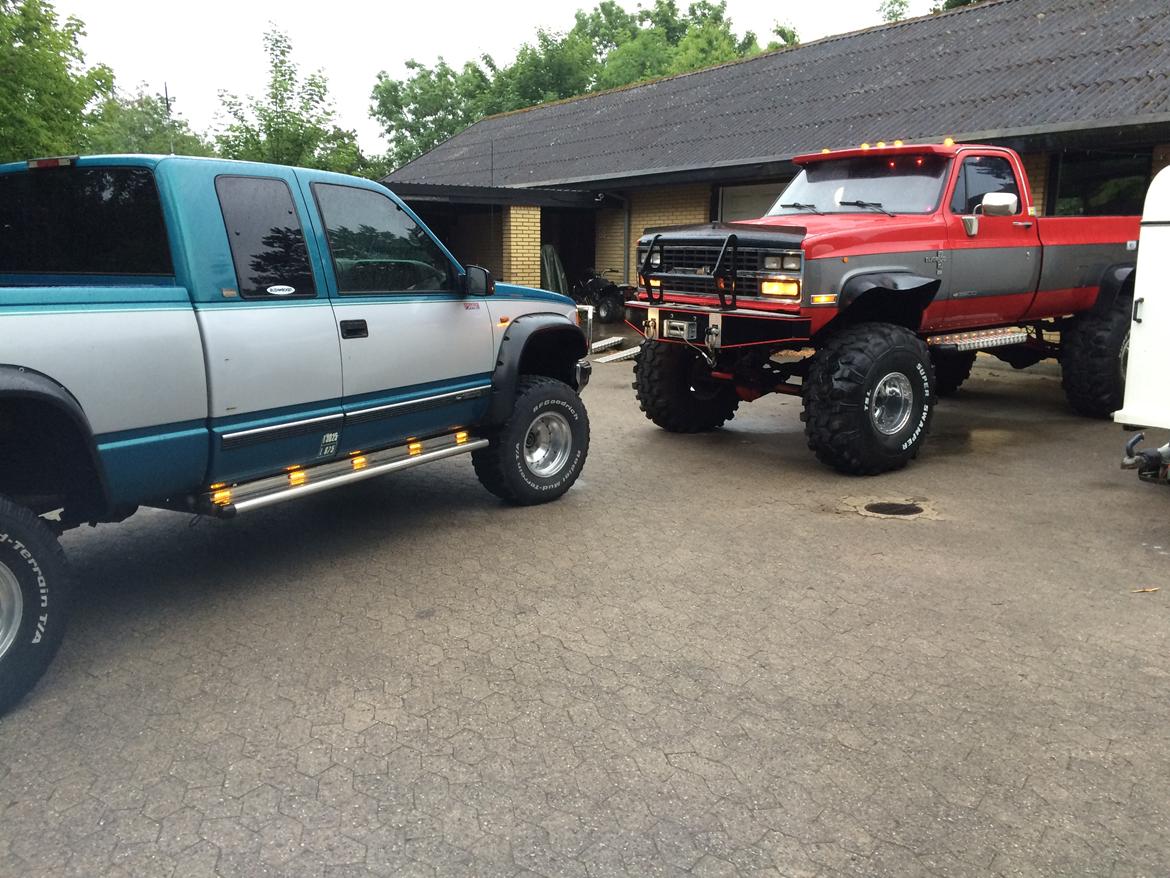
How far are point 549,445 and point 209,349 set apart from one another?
9.51ft

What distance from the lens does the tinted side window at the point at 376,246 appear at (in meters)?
5.06

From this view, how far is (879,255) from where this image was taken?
23.4ft

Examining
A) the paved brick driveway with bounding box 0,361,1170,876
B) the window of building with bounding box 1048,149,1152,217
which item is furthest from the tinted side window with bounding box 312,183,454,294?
the window of building with bounding box 1048,149,1152,217

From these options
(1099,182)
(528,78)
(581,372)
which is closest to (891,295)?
(581,372)

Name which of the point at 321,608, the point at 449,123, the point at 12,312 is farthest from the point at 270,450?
the point at 449,123

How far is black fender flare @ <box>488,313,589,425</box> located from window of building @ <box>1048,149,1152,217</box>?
8867 millimetres

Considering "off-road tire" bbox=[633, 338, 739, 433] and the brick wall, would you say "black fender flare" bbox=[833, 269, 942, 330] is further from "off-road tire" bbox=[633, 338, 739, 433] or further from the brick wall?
the brick wall

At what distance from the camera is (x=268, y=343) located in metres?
4.55

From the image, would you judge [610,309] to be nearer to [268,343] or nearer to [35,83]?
[35,83]

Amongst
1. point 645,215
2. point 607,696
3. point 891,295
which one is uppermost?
point 645,215

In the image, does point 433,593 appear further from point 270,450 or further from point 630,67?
point 630,67

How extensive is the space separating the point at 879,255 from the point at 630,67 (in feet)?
161

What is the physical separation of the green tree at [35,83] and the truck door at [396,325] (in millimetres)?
6402

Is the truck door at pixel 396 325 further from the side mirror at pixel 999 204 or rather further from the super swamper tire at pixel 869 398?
the side mirror at pixel 999 204
